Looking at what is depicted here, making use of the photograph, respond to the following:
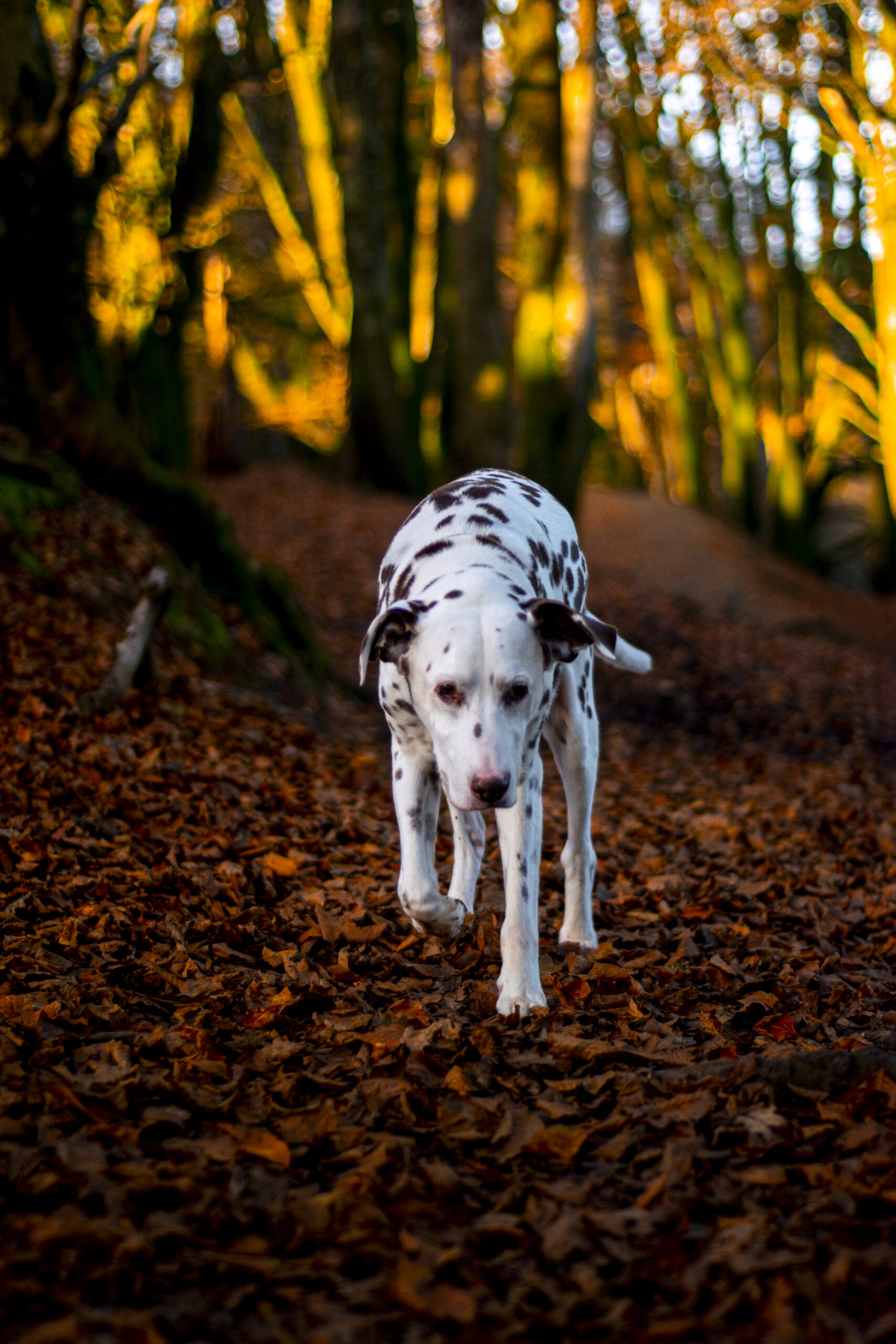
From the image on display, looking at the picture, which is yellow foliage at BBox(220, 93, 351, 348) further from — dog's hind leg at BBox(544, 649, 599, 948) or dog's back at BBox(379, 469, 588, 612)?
dog's hind leg at BBox(544, 649, 599, 948)

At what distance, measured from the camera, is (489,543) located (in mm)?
4418

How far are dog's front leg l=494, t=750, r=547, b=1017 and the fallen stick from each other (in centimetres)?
327

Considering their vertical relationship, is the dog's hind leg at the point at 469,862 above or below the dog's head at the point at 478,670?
below

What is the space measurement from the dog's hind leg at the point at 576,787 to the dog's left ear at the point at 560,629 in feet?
2.80

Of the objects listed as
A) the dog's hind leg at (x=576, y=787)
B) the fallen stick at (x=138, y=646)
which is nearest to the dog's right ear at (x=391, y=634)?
the dog's hind leg at (x=576, y=787)

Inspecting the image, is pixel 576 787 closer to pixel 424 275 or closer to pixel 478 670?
pixel 478 670

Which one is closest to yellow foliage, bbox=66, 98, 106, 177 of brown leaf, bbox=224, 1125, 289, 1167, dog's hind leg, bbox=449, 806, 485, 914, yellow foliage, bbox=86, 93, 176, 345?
yellow foliage, bbox=86, 93, 176, 345

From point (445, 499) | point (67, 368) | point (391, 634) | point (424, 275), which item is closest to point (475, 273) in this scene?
point (424, 275)

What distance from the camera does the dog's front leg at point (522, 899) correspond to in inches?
165

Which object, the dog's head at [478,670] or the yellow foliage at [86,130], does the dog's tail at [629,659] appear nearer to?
the dog's head at [478,670]

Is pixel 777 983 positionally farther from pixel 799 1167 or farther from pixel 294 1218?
pixel 294 1218

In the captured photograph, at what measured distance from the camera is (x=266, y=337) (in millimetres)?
28766

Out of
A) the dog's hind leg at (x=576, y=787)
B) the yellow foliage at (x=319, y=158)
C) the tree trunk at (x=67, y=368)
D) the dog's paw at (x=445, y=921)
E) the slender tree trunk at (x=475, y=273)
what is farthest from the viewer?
the yellow foliage at (x=319, y=158)

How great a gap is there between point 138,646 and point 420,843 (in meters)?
3.15
